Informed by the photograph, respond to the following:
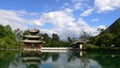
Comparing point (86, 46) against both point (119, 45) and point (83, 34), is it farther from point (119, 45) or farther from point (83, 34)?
point (83, 34)

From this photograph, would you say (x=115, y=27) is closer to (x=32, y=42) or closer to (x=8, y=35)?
(x=32, y=42)

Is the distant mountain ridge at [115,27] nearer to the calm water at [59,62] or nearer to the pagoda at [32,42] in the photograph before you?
the calm water at [59,62]

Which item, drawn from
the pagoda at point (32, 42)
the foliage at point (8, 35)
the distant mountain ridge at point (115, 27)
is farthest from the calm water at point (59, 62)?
the pagoda at point (32, 42)

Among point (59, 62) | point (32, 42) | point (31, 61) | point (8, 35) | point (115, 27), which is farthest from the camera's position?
point (8, 35)

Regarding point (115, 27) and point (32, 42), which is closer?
point (115, 27)

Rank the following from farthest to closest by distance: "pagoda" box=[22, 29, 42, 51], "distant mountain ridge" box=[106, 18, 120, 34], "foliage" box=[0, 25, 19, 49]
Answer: "pagoda" box=[22, 29, 42, 51] < "foliage" box=[0, 25, 19, 49] < "distant mountain ridge" box=[106, 18, 120, 34]

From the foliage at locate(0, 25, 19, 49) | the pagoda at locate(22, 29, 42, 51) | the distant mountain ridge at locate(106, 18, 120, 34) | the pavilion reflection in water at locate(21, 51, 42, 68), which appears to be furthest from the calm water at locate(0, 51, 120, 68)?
the pagoda at locate(22, 29, 42, 51)

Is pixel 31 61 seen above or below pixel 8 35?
below

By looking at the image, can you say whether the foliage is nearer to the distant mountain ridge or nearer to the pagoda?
the pagoda

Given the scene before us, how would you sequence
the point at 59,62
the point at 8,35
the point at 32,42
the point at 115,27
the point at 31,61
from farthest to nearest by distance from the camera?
the point at 8,35
the point at 32,42
the point at 115,27
the point at 31,61
the point at 59,62

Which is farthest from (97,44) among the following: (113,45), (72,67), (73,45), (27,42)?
(72,67)

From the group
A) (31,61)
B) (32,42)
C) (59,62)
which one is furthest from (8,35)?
(59,62)

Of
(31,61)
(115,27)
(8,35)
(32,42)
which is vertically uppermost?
(115,27)

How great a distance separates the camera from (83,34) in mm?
67812
